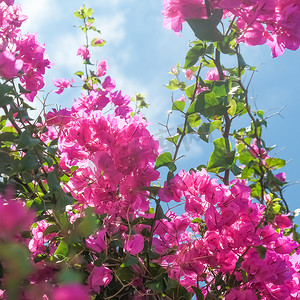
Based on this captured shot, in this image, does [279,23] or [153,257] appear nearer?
[279,23]

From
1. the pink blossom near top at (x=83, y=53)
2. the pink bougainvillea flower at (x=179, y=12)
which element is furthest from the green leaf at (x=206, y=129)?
the pink blossom near top at (x=83, y=53)

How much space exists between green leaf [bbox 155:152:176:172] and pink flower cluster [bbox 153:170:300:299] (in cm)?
3

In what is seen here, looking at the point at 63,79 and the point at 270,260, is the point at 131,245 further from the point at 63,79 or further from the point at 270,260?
the point at 63,79

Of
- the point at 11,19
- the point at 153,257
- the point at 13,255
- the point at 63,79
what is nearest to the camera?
the point at 13,255

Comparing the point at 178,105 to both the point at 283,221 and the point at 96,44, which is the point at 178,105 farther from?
the point at 96,44

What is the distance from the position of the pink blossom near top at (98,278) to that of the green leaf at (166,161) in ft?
0.82

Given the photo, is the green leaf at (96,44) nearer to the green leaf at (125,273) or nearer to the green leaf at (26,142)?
the green leaf at (26,142)

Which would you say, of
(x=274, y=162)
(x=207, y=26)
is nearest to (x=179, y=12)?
(x=207, y=26)

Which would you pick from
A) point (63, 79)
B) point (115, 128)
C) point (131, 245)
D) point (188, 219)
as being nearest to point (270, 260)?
point (188, 219)

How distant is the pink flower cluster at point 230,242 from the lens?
80 cm

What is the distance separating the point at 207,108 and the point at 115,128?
0.68 feet

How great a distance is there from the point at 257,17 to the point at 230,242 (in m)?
0.45

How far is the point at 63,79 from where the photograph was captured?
6.29 feet

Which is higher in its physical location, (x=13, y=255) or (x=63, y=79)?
(x=63, y=79)
